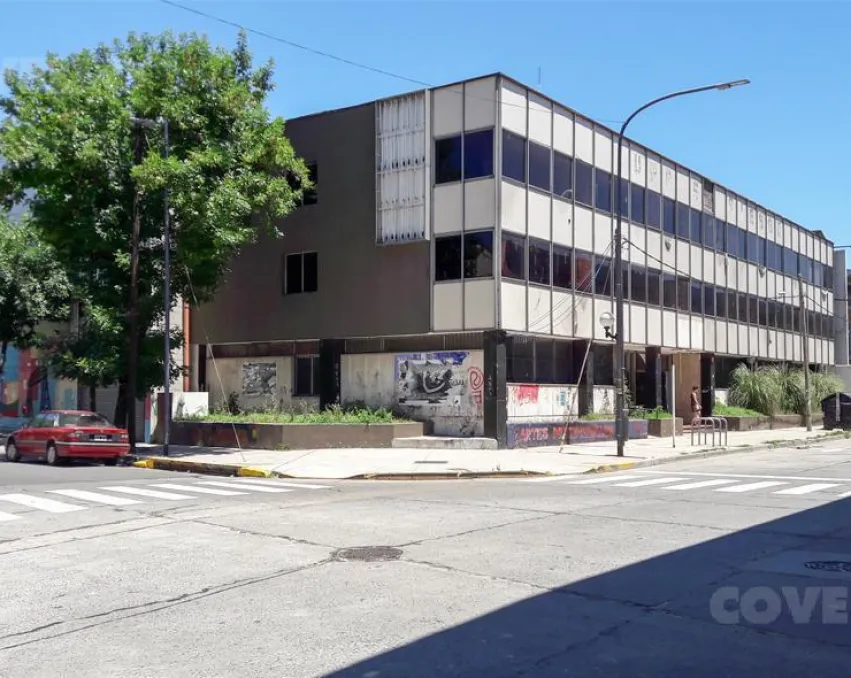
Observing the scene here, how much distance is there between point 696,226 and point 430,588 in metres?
35.3

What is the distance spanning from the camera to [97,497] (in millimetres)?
15375

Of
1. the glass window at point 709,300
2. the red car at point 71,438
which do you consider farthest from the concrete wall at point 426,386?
the glass window at point 709,300

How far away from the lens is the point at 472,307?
27.4 meters

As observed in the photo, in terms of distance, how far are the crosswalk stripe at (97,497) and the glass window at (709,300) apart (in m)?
31.4

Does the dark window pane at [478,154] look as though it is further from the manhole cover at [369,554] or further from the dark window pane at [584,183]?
the manhole cover at [369,554]

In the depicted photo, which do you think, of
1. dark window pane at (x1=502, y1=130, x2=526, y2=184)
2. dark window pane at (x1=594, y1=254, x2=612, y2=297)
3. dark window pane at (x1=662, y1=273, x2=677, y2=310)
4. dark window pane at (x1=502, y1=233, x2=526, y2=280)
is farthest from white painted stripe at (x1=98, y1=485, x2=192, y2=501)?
dark window pane at (x1=662, y1=273, x2=677, y2=310)

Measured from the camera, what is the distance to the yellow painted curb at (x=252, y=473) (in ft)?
67.9

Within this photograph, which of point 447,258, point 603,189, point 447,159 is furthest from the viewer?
point 603,189

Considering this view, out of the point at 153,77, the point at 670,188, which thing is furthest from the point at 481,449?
the point at 670,188

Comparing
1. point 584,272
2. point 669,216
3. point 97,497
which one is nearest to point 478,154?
point 584,272

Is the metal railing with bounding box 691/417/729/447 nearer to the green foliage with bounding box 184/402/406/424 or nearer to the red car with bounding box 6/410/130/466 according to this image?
the green foliage with bounding box 184/402/406/424

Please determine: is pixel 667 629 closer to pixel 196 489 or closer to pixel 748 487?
pixel 748 487

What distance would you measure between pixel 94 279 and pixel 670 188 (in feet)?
79.5

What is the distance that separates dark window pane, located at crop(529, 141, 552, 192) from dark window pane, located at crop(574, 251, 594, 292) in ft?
10.1
